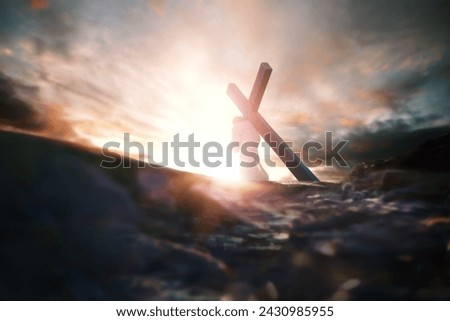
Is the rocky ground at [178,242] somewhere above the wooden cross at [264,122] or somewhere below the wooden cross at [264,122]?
below

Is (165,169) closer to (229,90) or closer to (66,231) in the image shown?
(66,231)

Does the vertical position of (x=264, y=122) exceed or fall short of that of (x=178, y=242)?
it exceeds it

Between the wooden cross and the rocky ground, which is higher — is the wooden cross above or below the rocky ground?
above

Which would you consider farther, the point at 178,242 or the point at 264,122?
the point at 264,122

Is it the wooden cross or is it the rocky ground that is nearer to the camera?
the rocky ground
